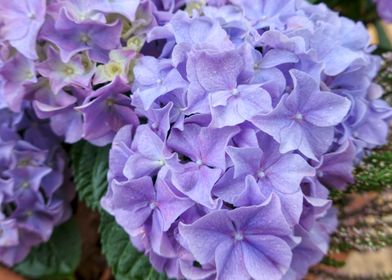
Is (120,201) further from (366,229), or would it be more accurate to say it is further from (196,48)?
(366,229)

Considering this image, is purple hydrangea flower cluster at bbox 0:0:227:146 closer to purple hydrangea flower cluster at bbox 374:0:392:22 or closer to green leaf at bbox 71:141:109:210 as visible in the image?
green leaf at bbox 71:141:109:210

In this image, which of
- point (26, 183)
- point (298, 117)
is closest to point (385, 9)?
point (298, 117)

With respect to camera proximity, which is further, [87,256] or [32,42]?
[87,256]

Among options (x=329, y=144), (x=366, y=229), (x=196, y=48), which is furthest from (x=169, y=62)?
(x=366, y=229)

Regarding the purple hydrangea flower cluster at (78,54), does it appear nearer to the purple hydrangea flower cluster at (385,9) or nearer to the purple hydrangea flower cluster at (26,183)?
the purple hydrangea flower cluster at (26,183)

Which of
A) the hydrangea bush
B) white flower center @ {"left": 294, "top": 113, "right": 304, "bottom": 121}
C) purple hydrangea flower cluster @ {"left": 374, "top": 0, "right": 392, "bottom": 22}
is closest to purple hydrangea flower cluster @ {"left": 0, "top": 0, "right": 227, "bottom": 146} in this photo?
the hydrangea bush

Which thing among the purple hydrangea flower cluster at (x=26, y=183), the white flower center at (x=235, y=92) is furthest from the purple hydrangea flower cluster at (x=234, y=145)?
the purple hydrangea flower cluster at (x=26, y=183)
